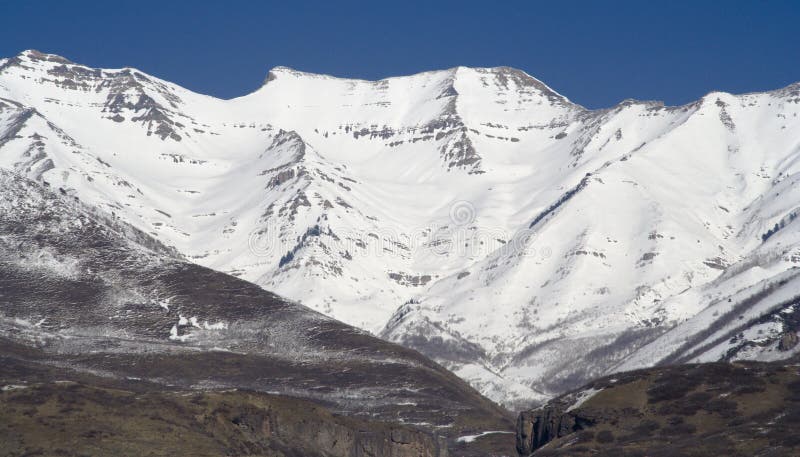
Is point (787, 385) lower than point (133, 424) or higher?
higher

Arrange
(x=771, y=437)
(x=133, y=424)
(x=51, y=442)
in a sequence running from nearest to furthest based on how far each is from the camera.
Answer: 1. (x=771, y=437)
2. (x=51, y=442)
3. (x=133, y=424)

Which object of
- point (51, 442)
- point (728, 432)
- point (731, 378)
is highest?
point (731, 378)

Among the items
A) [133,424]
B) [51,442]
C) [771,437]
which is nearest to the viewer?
[771,437]

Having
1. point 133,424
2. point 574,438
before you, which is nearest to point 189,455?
point 133,424

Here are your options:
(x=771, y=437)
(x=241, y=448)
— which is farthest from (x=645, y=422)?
(x=241, y=448)

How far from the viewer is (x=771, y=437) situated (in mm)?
166125

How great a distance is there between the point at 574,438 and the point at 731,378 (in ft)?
74.3

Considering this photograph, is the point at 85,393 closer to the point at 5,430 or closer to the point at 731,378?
the point at 5,430

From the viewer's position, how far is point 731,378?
655ft

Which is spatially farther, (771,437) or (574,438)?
(574,438)

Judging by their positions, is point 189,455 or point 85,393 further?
point 85,393

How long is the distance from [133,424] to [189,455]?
1097cm

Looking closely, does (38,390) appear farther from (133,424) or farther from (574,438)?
(574,438)

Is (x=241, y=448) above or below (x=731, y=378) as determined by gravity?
below
